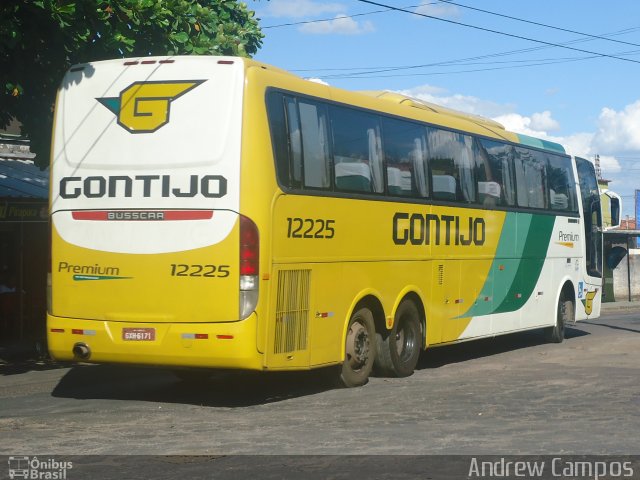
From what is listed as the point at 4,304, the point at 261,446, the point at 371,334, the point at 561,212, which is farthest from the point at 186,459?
the point at 4,304

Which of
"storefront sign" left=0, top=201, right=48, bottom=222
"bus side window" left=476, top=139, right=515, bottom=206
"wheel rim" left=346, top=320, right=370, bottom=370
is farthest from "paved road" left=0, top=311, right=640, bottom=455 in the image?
"storefront sign" left=0, top=201, right=48, bottom=222

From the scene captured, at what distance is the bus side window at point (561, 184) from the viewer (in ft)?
65.9

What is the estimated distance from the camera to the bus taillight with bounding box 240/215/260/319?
1147cm

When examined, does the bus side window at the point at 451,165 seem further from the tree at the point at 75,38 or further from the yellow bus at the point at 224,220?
the tree at the point at 75,38

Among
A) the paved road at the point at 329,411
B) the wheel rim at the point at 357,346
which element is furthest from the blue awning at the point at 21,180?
the wheel rim at the point at 357,346

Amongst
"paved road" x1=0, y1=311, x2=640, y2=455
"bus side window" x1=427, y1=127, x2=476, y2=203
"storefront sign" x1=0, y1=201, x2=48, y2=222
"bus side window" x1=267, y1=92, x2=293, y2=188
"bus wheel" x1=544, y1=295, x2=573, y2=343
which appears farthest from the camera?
"storefront sign" x1=0, y1=201, x2=48, y2=222

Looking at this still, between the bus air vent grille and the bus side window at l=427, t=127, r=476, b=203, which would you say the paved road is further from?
the bus side window at l=427, t=127, r=476, b=203

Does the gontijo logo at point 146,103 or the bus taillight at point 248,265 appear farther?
the gontijo logo at point 146,103

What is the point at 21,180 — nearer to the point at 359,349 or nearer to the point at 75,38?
the point at 75,38

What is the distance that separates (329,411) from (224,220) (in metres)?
2.25

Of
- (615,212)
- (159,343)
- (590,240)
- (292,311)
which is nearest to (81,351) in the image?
(159,343)

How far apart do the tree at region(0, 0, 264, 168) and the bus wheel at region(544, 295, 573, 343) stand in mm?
7939

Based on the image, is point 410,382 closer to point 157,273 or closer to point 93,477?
point 157,273

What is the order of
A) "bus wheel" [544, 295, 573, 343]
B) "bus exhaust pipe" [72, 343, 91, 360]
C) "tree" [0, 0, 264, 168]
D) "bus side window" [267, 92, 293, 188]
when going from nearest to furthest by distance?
"bus side window" [267, 92, 293, 188] → "bus exhaust pipe" [72, 343, 91, 360] → "tree" [0, 0, 264, 168] → "bus wheel" [544, 295, 573, 343]
